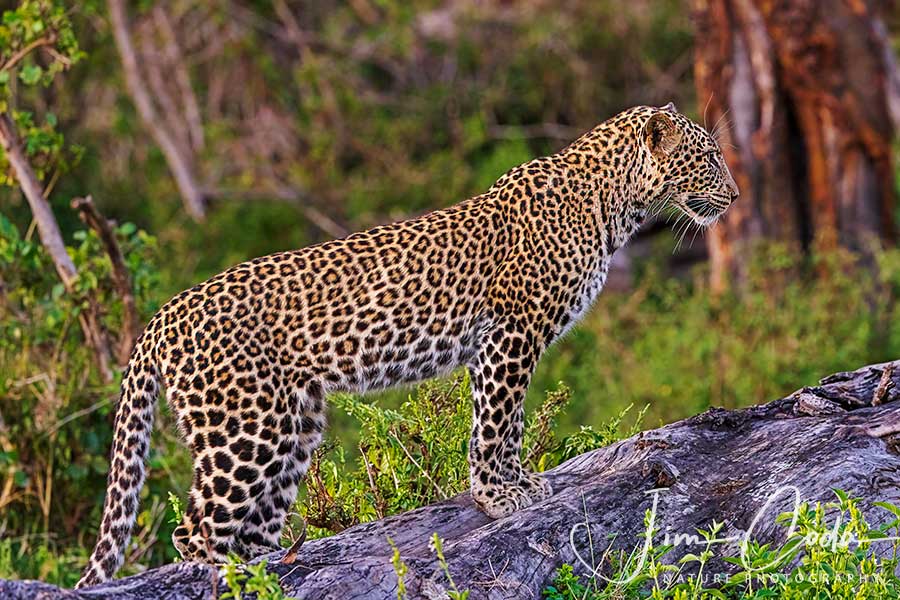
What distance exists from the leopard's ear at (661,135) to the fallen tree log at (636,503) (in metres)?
1.50

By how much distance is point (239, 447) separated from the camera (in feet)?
22.8

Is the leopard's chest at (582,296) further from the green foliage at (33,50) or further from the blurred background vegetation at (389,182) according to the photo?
the green foliage at (33,50)

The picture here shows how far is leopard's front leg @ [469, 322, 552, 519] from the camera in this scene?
7.35m

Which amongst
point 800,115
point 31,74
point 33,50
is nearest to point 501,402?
point 31,74

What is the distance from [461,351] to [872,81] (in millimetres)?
9711

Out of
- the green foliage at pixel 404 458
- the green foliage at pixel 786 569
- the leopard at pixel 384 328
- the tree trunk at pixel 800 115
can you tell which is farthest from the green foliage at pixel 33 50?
the tree trunk at pixel 800 115

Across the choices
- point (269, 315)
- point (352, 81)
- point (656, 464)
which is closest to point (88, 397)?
point (269, 315)

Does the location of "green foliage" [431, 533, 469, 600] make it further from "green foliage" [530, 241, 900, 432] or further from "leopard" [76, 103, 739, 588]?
"green foliage" [530, 241, 900, 432]

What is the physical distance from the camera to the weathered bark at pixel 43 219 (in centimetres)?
995

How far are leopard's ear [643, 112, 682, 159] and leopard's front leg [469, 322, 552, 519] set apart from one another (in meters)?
1.25

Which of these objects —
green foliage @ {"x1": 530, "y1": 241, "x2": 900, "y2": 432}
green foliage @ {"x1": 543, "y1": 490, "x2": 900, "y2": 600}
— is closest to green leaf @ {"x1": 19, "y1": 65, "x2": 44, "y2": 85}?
green foliage @ {"x1": 530, "y1": 241, "x2": 900, "y2": 432}

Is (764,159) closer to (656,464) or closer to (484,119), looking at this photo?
(484,119)

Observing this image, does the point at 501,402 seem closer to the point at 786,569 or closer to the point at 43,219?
the point at 786,569
